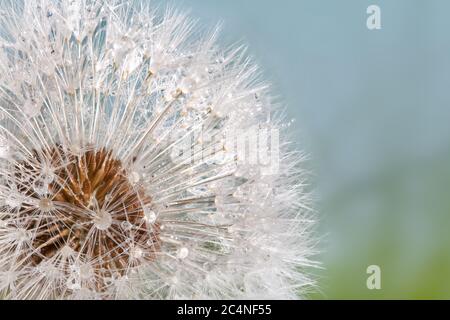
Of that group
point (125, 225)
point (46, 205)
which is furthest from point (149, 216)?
point (46, 205)

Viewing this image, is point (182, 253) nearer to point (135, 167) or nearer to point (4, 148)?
point (135, 167)

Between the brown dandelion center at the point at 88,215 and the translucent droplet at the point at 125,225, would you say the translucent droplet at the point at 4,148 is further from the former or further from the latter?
the translucent droplet at the point at 125,225

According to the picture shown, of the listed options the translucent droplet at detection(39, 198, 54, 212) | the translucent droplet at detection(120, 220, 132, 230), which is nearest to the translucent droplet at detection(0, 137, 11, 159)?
the translucent droplet at detection(39, 198, 54, 212)

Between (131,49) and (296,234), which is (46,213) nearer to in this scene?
(131,49)

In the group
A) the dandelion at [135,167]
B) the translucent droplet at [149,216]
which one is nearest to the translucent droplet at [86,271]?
the dandelion at [135,167]

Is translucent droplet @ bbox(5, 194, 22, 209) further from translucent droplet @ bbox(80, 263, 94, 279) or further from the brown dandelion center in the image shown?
translucent droplet @ bbox(80, 263, 94, 279)

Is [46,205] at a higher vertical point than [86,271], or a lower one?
higher
